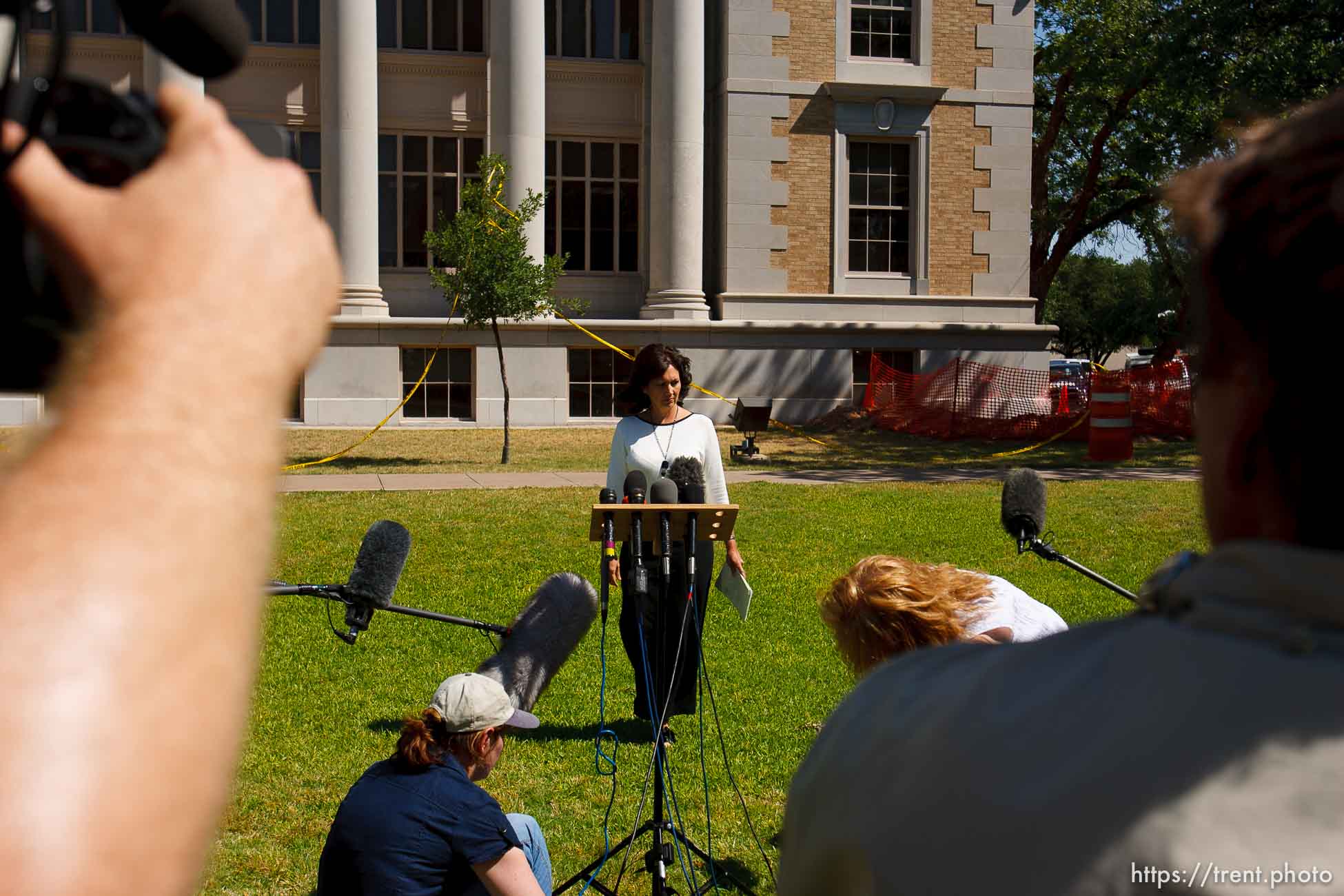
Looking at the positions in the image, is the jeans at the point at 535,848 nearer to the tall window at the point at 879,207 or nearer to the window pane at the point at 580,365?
the window pane at the point at 580,365

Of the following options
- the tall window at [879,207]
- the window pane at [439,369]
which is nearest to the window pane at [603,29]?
the tall window at [879,207]

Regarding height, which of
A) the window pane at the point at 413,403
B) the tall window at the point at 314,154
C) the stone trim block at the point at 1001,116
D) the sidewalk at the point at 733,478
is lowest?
the sidewalk at the point at 733,478

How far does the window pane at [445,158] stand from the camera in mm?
27047

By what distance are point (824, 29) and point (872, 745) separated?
27.2 meters

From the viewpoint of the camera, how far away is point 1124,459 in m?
20.1

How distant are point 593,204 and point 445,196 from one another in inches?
126

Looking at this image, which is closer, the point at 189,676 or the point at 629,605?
the point at 189,676

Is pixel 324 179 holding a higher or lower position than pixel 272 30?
lower

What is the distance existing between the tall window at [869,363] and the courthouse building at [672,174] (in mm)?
67

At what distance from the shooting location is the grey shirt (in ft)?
3.00

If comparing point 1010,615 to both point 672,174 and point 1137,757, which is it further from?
point 672,174

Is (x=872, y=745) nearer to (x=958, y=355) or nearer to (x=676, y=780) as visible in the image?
(x=676, y=780)

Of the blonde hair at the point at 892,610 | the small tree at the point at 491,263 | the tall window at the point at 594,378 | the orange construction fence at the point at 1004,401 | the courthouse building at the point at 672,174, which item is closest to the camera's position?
the blonde hair at the point at 892,610

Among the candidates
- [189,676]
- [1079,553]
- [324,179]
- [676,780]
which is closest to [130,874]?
[189,676]
